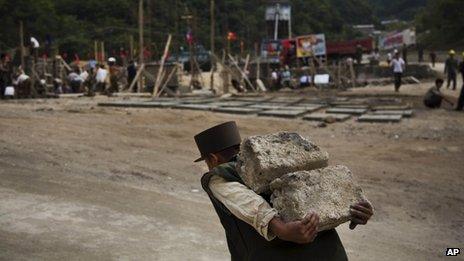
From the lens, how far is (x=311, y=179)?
2299 mm

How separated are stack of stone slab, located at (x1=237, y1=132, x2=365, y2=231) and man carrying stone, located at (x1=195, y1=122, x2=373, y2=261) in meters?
0.04

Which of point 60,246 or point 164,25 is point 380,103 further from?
point 164,25

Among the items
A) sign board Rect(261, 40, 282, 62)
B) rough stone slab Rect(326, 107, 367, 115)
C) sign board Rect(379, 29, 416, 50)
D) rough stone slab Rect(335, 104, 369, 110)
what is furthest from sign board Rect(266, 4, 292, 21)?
rough stone slab Rect(326, 107, 367, 115)

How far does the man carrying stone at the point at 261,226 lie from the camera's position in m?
2.19

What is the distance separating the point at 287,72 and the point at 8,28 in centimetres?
2056

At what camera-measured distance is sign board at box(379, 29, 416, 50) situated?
2293 inches

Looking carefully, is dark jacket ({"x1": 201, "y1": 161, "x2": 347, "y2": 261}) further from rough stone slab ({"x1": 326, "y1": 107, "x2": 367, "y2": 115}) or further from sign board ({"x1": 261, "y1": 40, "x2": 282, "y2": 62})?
sign board ({"x1": 261, "y1": 40, "x2": 282, "y2": 62})

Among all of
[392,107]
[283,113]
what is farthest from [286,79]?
[283,113]

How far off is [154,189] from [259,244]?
13.7 ft

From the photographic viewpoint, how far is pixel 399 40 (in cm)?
5906

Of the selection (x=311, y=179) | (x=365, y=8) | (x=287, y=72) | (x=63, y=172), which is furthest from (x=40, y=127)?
(x=365, y=8)

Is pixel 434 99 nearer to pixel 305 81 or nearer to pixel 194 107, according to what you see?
pixel 194 107

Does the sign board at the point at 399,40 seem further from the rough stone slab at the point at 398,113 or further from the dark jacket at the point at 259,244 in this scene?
the dark jacket at the point at 259,244

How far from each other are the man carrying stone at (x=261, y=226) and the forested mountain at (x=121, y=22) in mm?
25411
